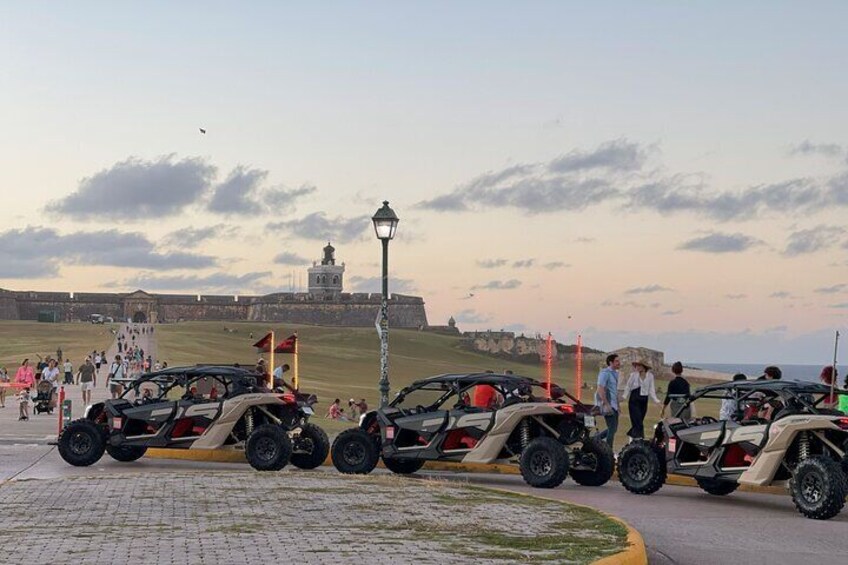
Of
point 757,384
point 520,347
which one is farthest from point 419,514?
point 520,347

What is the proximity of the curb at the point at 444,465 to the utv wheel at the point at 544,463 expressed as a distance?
254cm

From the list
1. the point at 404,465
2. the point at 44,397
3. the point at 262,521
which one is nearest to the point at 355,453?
the point at 404,465

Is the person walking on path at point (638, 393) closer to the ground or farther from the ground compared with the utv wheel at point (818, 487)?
farther from the ground

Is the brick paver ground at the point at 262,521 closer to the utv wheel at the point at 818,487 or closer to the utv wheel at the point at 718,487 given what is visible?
the utv wheel at the point at 818,487

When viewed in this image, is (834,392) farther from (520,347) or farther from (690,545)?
(520,347)

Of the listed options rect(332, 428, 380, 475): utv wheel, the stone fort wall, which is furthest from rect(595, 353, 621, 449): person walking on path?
the stone fort wall

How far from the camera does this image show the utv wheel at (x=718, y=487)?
1756cm

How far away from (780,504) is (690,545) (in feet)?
15.2

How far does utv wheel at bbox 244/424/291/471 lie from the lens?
19359 millimetres

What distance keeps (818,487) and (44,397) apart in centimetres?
2473

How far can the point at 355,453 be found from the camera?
19.3 m

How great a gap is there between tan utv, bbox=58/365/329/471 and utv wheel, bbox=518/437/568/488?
3784mm

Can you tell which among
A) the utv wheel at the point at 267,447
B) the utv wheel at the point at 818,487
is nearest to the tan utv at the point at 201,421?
the utv wheel at the point at 267,447

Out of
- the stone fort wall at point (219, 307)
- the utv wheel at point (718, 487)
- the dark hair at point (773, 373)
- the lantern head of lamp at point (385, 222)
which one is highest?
the stone fort wall at point (219, 307)
